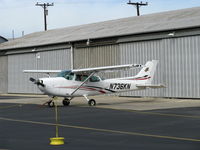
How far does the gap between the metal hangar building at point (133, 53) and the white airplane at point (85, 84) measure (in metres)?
2.61

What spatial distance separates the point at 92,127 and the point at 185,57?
582 inches

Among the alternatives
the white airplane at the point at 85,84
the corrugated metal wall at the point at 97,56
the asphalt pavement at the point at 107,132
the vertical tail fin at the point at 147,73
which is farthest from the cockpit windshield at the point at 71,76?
the corrugated metal wall at the point at 97,56

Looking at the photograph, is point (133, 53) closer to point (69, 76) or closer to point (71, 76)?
point (71, 76)

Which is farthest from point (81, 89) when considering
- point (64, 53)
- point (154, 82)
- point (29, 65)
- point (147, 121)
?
point (29, 65)

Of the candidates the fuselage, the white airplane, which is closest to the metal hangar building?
the white airplane

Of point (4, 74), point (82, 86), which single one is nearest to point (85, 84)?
point (82, 86)

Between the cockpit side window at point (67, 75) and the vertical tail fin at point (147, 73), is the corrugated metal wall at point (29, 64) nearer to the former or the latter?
the vertical tail fin at point (147, 73)

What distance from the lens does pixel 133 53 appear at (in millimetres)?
31078

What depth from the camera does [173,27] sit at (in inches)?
1099

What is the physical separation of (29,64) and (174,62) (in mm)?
16492

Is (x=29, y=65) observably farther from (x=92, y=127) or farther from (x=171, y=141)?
(x=171, y=141)

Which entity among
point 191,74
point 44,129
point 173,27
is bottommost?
point 44,129

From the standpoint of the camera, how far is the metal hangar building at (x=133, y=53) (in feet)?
89.4

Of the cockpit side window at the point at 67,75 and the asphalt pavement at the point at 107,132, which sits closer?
the asphalt pavement at the point at 107,132
